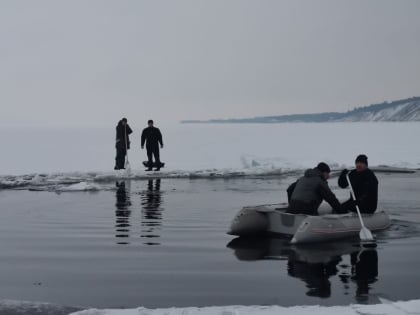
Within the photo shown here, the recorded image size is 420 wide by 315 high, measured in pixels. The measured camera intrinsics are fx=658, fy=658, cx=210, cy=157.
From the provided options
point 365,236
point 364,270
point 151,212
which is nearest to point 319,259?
point 364,270

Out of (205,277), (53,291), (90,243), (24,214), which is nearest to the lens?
(53,291)

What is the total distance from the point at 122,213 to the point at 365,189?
5833 mm

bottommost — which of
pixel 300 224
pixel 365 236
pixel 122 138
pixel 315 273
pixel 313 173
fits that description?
pixel 315 273

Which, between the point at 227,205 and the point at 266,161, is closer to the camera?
the point at 227,205

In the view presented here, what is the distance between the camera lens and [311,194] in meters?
11.6

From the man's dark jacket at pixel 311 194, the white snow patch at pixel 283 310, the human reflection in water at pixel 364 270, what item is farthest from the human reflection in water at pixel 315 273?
the man's dark jacket at pixel 311 194

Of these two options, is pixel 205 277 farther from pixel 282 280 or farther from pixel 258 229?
pixel 258 229

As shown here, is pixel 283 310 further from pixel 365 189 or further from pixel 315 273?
pixel 365 189

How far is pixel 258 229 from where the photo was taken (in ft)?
39.9

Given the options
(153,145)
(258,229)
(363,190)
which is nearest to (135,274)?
(258,229)

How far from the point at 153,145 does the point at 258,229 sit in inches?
566

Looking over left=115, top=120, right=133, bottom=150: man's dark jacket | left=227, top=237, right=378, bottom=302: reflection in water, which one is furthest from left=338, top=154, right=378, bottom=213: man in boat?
left=115, top=120, right=133, bottom=150: man's dark jacket

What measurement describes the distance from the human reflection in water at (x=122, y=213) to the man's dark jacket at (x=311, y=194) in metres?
3.09

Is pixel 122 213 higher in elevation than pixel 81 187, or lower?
lower
